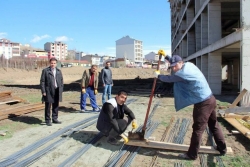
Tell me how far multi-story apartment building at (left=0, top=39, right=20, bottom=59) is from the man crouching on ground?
108m

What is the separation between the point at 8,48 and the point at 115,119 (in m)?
116

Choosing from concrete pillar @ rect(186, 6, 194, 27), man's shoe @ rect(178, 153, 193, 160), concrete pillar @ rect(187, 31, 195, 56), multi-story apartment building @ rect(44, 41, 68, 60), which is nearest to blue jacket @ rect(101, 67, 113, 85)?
man's shoe @ rect(178, 153, 193, 160)

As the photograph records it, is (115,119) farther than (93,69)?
No

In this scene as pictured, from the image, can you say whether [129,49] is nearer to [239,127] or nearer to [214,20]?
[214,20]

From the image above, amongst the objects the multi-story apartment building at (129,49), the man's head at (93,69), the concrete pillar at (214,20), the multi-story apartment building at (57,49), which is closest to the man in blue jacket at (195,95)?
the man's head at (93,69)

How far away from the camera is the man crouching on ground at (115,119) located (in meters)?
4.61

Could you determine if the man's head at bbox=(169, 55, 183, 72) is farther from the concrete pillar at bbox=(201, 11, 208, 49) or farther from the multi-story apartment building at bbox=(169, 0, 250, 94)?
the concrete pillar at bbox=(201, 11, 208, 49)

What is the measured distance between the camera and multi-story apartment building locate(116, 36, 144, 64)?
12862 cm

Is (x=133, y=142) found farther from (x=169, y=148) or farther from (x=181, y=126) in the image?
(x=181, y=126)

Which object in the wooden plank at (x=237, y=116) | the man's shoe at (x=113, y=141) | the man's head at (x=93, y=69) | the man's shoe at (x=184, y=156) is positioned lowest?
the man's shoe at (x=184, y=156)

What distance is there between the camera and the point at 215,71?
14.8 meters

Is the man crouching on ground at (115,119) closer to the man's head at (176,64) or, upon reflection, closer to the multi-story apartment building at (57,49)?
the man's head at (176,64)

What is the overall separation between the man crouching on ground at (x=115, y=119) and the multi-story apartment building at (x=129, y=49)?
122 meters

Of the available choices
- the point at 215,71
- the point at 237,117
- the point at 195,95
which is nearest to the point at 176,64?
the point at 195,95
